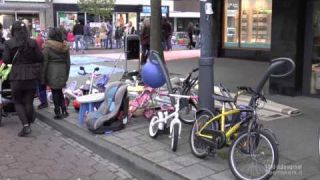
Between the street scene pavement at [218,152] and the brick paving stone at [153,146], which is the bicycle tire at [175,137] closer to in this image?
the street scene pavement at [218,152]

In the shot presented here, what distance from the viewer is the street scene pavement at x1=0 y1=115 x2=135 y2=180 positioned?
18.6 feet

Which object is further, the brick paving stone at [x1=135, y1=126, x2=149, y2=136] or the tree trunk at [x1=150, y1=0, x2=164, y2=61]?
the tree trunk at [x1=150, y1=0, x2=164, y2=61]

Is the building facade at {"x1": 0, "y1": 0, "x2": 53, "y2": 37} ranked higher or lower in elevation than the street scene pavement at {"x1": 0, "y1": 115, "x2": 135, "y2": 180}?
higher

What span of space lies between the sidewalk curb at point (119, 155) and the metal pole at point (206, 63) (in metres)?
1.12

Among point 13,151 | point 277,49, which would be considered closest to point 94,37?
point 277,49

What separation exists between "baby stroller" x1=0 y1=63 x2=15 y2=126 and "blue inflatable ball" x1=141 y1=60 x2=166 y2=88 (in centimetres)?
234

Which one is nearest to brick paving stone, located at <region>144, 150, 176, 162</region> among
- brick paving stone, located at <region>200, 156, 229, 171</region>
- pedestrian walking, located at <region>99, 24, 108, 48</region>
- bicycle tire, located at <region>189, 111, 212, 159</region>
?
bicycle tire, located at <region>189, 111, 212, 159</region>

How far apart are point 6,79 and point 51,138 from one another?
1.45 meters

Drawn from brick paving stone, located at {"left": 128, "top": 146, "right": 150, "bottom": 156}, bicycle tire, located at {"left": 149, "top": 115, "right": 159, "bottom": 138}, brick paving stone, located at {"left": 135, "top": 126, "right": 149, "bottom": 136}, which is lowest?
brick paving stone, located at {"left": 128, "top": 146, "right": 150, "bottom": 156}

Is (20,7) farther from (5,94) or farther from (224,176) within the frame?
(224,176)

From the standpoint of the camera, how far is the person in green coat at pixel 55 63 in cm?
801

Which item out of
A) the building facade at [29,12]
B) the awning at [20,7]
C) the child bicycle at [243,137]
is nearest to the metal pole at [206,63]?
the child bicycle at [243,137]

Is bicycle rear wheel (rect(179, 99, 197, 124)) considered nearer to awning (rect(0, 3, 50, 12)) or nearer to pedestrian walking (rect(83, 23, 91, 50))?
pedestrian walking (rect(83, 23, 91, 50))

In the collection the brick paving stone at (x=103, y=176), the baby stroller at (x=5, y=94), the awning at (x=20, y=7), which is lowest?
the brick paving stone at (x=103, y=176)
